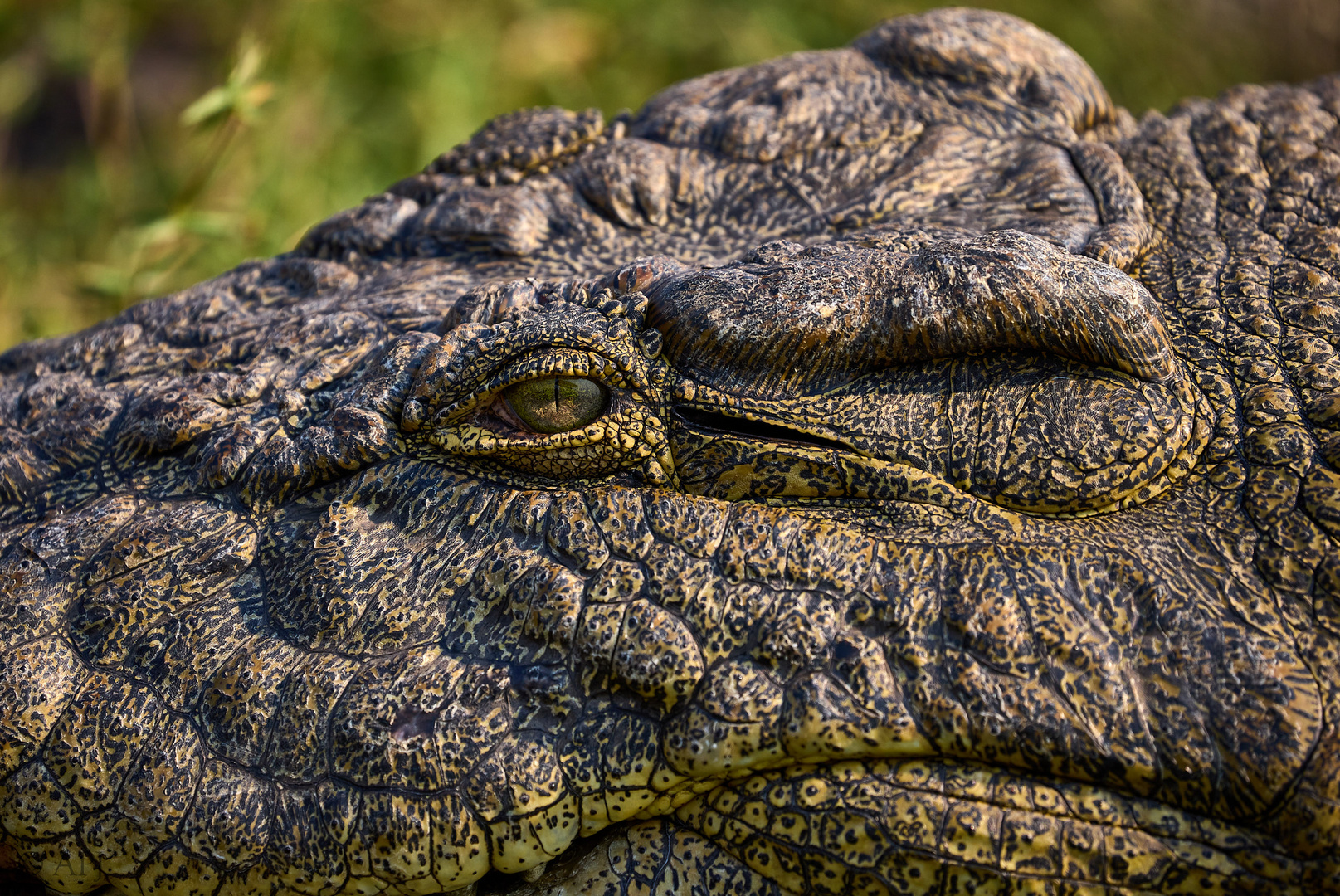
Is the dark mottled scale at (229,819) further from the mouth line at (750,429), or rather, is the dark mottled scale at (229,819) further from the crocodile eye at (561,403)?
the mouth line at (750,429)

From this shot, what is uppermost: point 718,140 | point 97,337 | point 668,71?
point 718,140

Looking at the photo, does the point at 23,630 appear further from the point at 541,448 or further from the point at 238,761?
the point at 541,448

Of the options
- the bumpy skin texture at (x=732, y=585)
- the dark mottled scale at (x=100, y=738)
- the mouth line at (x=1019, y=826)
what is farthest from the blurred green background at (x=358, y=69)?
the mouth line at (x=1019, y=826)

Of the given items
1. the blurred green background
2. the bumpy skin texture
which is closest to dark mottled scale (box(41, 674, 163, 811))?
the bumpy skin texture

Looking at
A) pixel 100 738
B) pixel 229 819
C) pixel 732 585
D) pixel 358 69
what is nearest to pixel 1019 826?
pixel 732 585

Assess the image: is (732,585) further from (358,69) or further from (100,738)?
(358,69)

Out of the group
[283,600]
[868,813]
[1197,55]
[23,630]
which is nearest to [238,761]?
[283,600]

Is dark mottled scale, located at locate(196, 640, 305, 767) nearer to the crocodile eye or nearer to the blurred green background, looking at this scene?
the crocodile eye
